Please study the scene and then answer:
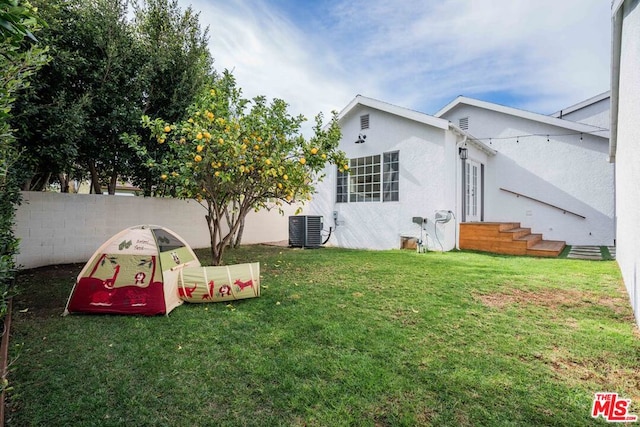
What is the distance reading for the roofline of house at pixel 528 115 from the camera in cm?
1045

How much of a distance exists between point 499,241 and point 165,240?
8971 mm

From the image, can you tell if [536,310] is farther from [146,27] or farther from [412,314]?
[146,27]

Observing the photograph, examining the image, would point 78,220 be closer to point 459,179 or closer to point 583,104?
point 459,179

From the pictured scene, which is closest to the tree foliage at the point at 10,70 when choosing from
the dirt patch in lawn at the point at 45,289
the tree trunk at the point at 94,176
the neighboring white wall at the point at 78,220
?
the dirt patch in lawn at the point at 45,289

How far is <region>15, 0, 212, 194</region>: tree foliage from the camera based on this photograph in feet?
19.2

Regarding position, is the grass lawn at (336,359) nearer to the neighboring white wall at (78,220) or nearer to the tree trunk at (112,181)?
the neighboring white wall at (78,220)

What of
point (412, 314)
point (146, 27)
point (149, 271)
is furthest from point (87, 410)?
point (146, 27)

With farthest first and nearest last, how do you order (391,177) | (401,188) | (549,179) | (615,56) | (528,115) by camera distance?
(528,115), (549,179), (391,177), (401,188), (615,56)

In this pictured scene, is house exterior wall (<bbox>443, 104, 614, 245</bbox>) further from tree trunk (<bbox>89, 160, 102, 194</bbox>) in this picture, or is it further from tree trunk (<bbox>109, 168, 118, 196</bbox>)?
tree trunk (<bbox>89, 160, 102, 194</bbox>)

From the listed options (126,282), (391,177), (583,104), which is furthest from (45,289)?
(583,104)

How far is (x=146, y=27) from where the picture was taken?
304 inches

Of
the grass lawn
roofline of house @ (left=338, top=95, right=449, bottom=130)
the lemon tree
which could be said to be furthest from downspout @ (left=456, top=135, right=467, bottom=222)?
the lemon tree

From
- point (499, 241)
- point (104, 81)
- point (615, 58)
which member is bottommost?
point (499, 241)

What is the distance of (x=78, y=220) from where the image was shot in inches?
302
